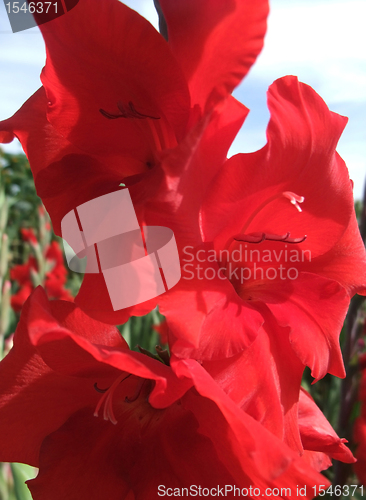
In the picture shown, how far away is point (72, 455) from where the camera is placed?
49cm

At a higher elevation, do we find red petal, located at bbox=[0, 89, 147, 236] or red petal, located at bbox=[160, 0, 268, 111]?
red petal, located at bbox=[160, 0, 268, 111]

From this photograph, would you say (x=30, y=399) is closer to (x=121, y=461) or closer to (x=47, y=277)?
(x=121, y=461)

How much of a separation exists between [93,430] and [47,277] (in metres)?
1.86

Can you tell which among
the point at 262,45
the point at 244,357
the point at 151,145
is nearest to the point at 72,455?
the point at 244,357

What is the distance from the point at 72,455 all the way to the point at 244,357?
23cm

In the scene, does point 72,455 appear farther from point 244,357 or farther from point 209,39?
Answer: point 209,39

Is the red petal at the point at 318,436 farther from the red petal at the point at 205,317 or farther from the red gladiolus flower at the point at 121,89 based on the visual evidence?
the red gladiolus flower at the point at 121,89

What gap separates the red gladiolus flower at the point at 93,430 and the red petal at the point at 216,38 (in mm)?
267

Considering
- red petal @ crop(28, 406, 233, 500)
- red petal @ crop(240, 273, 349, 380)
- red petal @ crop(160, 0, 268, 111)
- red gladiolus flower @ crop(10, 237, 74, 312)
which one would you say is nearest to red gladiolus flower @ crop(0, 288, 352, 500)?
red petal @ crop(28, 406, 233, 500)

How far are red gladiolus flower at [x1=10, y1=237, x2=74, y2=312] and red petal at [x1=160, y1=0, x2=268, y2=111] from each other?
63.0 inches

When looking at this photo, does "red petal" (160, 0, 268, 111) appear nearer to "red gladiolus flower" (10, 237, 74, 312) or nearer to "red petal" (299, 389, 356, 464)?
"red petal" (299, 389, 356, 464)

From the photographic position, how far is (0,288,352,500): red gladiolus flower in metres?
0.45

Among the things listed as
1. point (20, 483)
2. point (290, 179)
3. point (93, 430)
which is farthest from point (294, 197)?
point (20, 483)

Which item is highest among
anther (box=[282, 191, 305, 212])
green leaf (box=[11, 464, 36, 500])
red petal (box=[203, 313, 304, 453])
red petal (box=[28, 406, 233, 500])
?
anther (box=[282, 191, 305, 212])
